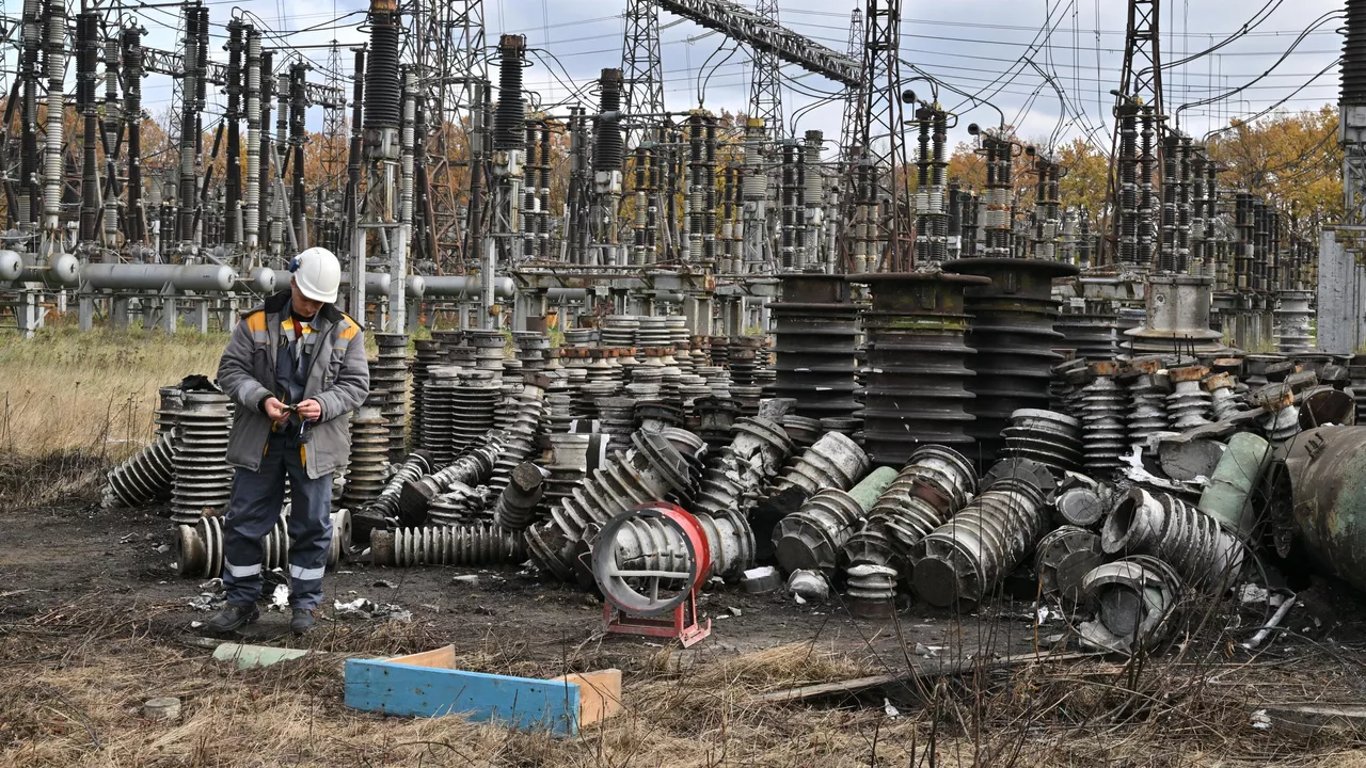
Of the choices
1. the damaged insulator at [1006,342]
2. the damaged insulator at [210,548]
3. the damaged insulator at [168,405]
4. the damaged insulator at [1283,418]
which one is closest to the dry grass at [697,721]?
the damaged insulator at [210,548]

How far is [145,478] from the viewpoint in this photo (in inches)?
401

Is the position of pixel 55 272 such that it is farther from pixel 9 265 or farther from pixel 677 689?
pixel 677 689

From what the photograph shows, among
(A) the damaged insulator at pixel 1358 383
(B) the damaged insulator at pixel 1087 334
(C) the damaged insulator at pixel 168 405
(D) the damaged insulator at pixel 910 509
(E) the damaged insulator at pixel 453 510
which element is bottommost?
(E) the damaged insulator at pixel 453 510

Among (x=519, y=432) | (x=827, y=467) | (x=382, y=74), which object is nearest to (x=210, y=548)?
(x=519, y=432)

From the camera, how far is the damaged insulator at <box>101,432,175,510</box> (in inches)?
396

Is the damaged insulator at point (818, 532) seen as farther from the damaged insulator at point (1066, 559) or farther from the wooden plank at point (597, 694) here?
the wooden plank at point (597, 694)

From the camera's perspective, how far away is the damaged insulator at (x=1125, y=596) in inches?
237

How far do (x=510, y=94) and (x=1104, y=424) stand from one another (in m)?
15.0

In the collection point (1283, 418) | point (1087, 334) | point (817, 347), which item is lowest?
point (1283, 418)

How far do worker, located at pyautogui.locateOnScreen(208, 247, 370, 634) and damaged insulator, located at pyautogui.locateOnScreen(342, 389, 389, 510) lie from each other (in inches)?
127

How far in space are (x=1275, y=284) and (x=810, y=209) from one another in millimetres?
16587

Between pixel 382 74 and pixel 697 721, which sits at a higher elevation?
pixel 382 74

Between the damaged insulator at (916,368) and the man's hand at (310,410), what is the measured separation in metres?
3.52

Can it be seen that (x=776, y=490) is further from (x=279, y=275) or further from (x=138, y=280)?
(x=279, y=275)
